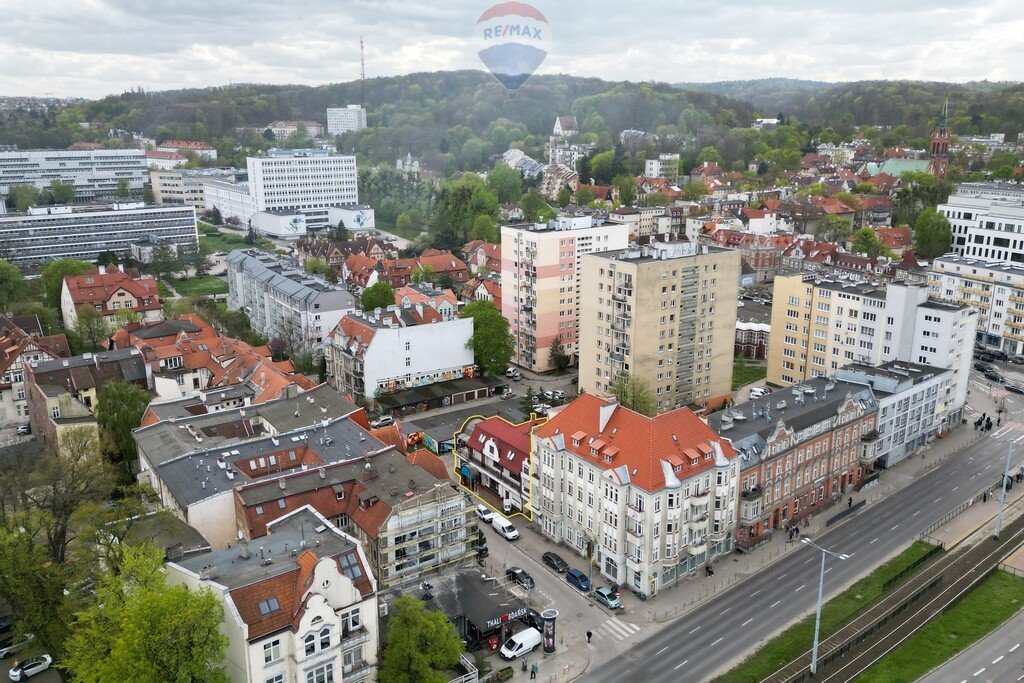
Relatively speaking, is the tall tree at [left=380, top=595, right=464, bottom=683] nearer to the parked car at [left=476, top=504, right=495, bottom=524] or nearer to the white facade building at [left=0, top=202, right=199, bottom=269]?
the parked car at [left=476, top=504, right=495, bottom=524]

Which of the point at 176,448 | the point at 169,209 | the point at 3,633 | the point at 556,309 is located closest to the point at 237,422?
the point at 176,448

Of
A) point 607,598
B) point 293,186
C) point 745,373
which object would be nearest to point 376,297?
point 745,373

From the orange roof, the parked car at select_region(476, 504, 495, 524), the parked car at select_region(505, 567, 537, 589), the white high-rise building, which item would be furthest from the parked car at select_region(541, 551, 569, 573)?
the white high-rise building

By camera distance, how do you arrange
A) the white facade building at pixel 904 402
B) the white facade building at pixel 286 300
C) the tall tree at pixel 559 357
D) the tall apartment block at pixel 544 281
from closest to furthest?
the white facade building at pixel 904 402, the tall apartment block at pixel 544 281, the tall tree at pixel 559 357, the white facade building at pixel 286 300

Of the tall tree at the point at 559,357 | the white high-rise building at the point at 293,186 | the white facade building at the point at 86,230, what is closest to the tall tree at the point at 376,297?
the tall tree at the point at 559,357

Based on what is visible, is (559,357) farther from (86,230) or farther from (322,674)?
(86,230)

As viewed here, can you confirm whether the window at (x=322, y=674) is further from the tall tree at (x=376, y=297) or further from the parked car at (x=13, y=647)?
the tall tree at (x=376, y=297)
